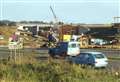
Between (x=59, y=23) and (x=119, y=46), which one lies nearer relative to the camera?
(x=119, y=46)

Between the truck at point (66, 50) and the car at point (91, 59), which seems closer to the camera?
the car at point (91, 59)

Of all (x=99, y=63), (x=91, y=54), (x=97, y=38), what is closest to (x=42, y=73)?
(x=99, y=63)

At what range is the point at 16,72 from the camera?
19.3 meters

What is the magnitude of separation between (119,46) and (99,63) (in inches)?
1724

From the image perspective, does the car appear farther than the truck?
No

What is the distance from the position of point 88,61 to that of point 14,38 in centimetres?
617

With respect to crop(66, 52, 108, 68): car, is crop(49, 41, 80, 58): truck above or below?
below

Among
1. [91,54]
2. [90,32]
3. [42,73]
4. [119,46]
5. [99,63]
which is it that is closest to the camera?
[42,73]

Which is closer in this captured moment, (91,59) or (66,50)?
(91,59)

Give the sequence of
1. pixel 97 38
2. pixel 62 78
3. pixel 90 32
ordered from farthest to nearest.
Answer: pixel 90 32, pixel 97 38, pixel 62 78

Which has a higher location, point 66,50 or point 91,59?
point 91,59

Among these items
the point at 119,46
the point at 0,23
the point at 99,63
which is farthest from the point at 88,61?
the point at 0,23

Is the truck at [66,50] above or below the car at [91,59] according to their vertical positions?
below

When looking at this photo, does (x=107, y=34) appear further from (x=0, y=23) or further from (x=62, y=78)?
(x=62, y=78)
